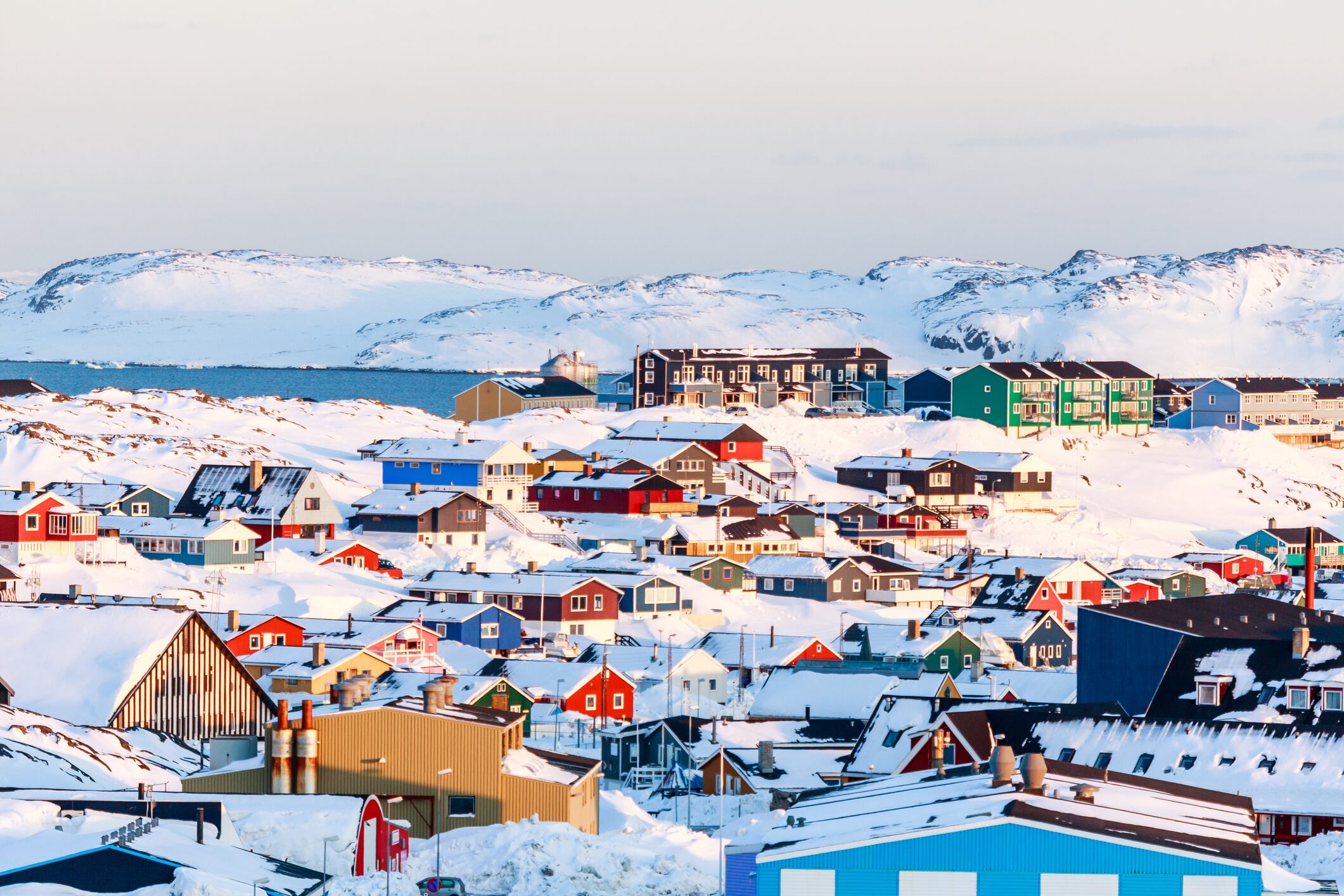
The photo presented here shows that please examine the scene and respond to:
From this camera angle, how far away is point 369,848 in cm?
1894

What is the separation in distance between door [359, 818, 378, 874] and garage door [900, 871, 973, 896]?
4.18 metres

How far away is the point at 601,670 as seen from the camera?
124ft

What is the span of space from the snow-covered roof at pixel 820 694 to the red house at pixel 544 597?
36.1 ft

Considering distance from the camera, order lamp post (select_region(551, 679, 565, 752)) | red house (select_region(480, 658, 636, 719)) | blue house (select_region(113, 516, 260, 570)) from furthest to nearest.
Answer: blue house (select_region(113, 516, 260, 570)) < red house (select_region(480, 658, 636, 719)) < lamp post (select_region(551, 679, 565, 752))

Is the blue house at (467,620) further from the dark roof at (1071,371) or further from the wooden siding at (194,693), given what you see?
the dark roof at (1071,371)

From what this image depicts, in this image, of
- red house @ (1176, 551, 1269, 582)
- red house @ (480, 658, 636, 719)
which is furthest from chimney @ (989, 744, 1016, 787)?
red house @ (1176, 551, 1269, 582)

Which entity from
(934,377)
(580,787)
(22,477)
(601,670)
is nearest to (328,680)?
(601,670)

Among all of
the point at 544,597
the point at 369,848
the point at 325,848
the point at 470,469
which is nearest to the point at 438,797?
the point at 369,848

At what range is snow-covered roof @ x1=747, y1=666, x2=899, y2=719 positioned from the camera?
35.8m

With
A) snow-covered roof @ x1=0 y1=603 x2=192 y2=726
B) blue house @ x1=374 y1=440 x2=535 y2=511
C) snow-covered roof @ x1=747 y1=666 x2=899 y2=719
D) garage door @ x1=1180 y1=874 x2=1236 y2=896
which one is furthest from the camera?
blue house @ x1=374 y1=440 x2=535 y2=511

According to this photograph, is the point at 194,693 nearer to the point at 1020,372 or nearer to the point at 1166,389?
the point at 1020,372

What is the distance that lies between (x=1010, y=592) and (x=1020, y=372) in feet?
147

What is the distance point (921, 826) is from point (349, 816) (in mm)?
4680

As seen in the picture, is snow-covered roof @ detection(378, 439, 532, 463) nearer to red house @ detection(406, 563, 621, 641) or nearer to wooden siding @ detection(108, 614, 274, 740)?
red house @ detection(406, 563, 621, 641)
